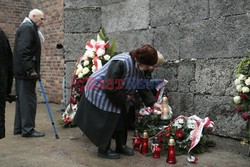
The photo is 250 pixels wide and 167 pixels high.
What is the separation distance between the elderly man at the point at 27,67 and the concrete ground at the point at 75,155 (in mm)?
296

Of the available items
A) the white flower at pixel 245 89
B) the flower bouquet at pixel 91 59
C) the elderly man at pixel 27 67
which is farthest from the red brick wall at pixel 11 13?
the white flower at pixel 245 89

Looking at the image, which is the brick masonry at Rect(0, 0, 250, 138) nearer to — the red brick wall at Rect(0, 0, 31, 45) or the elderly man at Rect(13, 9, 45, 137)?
the elderly man at Rect(13, 9, 45, 137)

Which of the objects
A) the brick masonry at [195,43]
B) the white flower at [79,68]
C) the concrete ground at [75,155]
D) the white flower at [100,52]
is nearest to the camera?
the concrete ground at [75,155]

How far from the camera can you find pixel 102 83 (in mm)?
3908

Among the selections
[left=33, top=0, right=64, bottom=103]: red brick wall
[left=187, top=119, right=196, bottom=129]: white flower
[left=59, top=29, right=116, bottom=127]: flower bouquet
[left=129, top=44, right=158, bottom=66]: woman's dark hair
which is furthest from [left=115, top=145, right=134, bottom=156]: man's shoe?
[left=33, top=0, right=64, bottom=103]: red brick wall

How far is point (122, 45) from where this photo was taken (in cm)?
645

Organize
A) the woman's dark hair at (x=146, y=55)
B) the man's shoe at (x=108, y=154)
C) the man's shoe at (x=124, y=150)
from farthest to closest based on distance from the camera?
the man's shoe at (x=124, y=150) → the man's shoe at (x=108, y=154) → the woman's dark hair at (x=146, y=55)

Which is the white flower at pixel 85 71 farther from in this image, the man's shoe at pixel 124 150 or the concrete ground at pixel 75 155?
the man's shoe at pixel 124 150

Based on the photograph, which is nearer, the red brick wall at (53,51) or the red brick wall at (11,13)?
the red brick wall at (53,51)

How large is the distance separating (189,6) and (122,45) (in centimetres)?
171

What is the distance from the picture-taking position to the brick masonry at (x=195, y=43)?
4.73 m

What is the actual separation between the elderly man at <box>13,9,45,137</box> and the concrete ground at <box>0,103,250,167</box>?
0.30 m

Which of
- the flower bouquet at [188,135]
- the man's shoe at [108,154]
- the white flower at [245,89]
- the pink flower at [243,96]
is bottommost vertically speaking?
the man's shoe at [108,154]

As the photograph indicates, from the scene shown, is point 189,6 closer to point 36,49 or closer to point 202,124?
point 202,124
